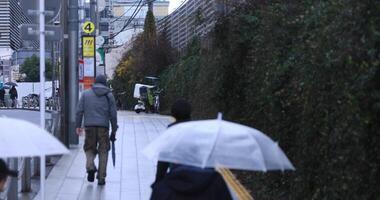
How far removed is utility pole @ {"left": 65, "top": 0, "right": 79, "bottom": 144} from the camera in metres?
17.8

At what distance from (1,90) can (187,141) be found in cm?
4374

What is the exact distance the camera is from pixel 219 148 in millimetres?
4059

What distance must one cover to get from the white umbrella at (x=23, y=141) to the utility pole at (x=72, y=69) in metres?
13.2

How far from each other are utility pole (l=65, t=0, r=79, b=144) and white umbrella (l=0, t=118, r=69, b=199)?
13.2 metres

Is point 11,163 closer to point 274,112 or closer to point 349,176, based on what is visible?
point 274,112

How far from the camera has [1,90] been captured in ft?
151

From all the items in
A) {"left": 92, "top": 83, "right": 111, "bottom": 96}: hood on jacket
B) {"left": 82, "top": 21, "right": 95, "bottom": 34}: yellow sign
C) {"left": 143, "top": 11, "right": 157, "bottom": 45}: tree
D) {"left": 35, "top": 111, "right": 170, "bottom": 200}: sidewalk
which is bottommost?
{"left": 35, "top": 111, "right": 170, "bottom": 200}: sidewalk

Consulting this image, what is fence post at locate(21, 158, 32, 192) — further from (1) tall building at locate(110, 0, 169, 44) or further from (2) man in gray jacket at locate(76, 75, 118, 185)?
(1) tall building at locate(110, 0, 169, 44)

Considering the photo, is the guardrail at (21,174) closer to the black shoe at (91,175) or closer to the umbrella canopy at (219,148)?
the black shoe at (91,175)

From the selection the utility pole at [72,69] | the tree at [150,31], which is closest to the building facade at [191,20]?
the tree at [150,31]

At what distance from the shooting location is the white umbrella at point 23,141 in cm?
430

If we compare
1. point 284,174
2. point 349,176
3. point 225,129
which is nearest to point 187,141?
point 225,129

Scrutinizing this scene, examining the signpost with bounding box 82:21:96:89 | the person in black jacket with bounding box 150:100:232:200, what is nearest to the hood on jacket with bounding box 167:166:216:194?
the person in black jacket with bounding box 150:100:232:200

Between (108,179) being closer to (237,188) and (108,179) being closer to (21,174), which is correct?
(21,174)
